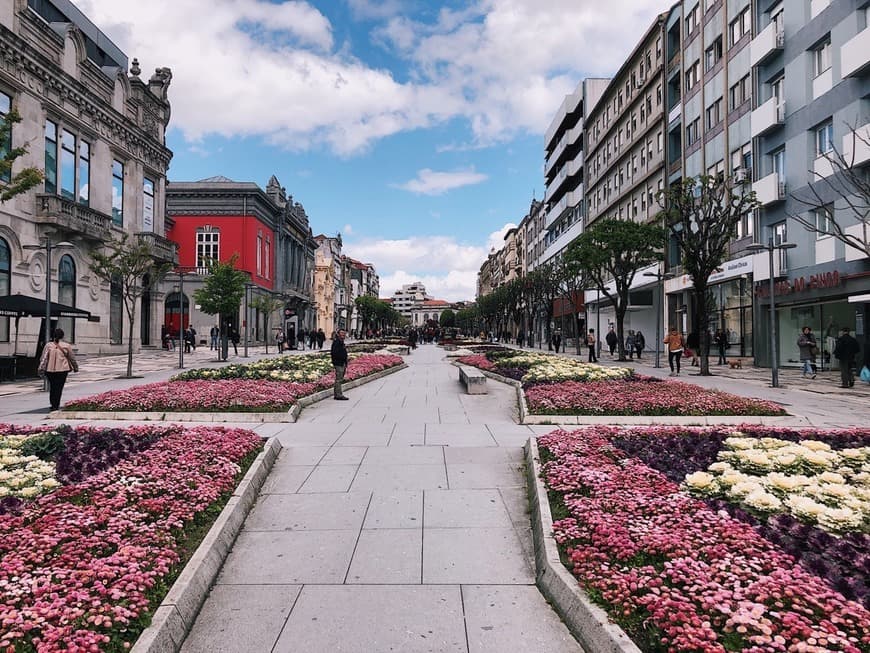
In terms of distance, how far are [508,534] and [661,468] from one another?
1.85 meters

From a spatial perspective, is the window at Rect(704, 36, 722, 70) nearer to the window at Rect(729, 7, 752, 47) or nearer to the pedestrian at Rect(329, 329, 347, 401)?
the window at Rect(729, 7, 752, 47)

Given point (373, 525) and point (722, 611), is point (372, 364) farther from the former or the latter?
point (722, 611)

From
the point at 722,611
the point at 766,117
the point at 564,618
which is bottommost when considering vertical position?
the point at 564,618

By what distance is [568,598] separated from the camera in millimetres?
3826

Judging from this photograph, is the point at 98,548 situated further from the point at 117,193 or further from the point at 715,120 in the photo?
the point at 117,193

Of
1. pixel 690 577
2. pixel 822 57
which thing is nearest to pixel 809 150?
pixel 822 57

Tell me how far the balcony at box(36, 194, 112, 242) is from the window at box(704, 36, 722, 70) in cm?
3389

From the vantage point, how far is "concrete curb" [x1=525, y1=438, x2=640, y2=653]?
3230mm

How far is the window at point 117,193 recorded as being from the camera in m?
35.0

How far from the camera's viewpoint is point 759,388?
17344mm

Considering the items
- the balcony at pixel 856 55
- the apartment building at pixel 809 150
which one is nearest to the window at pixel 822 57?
the apartment building at pixel 809 150

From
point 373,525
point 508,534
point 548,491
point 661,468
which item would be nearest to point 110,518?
point 373,525

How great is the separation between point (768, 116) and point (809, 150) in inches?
122

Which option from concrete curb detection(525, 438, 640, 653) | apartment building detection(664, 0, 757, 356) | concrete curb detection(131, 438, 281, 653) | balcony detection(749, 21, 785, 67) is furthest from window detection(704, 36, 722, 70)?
concrete curb detection(131, 438, 281, 653)
